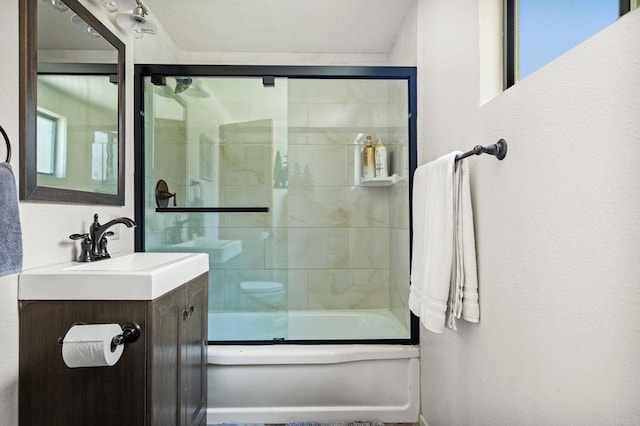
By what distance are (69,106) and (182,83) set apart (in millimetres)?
831

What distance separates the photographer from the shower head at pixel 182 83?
2.24 m

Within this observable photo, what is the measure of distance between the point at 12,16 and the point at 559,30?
168 cm

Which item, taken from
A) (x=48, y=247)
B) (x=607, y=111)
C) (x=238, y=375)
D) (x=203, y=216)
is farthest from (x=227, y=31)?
(x=607, y=111)

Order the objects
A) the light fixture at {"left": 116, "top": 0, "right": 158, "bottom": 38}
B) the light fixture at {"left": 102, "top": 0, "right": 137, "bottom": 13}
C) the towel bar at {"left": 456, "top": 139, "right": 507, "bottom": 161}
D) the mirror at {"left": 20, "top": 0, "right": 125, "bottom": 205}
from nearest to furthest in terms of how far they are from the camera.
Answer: the towel bar at {"left": 456, "top": 139, "right": 507, "bottom": 161}
the mirror at {"left": 20, "top": 0, "right": 125, "bottom": 205}
the light fixture at {"left": 102, "top": 0, "right": 137, "bottom": 13}
the light fixture at {"left": 116, "top": 0, "right": 158, "bottom": 38}

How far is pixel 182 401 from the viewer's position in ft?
4.88

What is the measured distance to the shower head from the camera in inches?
88.4

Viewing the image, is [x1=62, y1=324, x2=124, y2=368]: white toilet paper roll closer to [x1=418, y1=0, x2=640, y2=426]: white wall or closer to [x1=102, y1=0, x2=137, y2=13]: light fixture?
[x1=418, y1=0, x2=640, y2=426]: white wall

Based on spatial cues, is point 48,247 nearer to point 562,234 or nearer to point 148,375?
point 148,375

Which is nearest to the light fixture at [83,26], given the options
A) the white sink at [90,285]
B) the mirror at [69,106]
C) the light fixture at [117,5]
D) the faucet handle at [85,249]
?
the mirror at [69,106]

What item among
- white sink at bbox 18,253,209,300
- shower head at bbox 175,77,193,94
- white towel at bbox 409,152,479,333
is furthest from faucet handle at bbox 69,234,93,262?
white towel at bbox 409,152,479,333

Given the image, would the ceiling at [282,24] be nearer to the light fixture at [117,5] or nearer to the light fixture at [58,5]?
the light fixture at [117,5]

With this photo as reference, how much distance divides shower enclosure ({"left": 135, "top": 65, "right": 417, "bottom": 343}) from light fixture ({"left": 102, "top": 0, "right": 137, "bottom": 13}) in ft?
1.46

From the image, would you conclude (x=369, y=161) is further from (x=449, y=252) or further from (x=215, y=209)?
(x=449, y=252)

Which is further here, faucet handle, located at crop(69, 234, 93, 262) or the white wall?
faucet handle, located at crop(69, 234, 93, 262)
